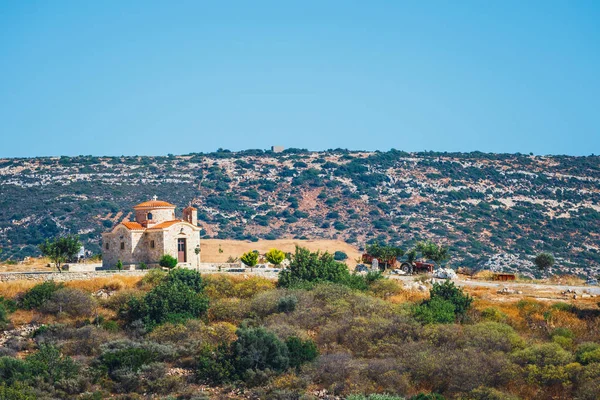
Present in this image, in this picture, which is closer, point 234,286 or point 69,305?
point 69,305

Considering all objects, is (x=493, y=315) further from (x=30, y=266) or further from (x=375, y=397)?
(x=30, y=266)

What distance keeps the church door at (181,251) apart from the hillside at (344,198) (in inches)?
1458

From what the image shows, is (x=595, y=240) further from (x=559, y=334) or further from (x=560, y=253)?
(x=559, y=334)

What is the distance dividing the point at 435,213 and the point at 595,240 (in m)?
18.7

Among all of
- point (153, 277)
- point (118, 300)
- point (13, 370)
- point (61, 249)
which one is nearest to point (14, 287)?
point (118, 300)

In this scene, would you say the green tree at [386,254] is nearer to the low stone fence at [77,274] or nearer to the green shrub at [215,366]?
the low stone fence at [77,274]

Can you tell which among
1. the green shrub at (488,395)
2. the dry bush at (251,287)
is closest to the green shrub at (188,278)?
the dry bush at (251,287)

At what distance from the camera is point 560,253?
3780 inches

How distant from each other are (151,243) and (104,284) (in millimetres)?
6475

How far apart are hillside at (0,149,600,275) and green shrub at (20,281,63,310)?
43702mm

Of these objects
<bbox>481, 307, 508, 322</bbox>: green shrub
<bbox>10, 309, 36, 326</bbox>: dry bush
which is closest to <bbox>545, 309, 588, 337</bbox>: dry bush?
<bbox>481, 307, 508, 322</bbox>: green shrub

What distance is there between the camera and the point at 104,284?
51.2 m

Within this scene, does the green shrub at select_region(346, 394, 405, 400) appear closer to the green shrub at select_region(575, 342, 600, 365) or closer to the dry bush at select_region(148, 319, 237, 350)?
the green shrub at select_region(575, 342, 600, 365)

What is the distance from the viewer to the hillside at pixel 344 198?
100 m
